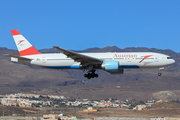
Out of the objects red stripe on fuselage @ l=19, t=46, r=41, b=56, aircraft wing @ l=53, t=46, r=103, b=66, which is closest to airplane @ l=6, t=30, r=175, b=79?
aircraft wing @ l=53, t=46, r=103, b=66

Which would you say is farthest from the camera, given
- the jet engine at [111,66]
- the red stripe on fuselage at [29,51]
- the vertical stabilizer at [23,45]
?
the vertical stabilizer at [23,45]

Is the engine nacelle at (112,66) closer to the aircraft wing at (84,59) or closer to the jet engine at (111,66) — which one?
the jet engine at (111,66)

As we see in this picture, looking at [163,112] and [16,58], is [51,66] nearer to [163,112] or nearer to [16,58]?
[16,58]

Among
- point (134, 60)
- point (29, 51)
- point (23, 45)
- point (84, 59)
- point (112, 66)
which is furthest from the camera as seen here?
point (23, 45)

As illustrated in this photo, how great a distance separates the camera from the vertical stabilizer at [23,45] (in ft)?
199

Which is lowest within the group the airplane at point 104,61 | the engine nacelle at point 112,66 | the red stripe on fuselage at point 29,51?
the engine nacelle at point 112,66

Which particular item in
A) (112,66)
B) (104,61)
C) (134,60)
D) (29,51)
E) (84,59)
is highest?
(29,51)

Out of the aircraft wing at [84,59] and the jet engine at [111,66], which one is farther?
the jet engine at [111,66]

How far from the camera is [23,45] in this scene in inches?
2410

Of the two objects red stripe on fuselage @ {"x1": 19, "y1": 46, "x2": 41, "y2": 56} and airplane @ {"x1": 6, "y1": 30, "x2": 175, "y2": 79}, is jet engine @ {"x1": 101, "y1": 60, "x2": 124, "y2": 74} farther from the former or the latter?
red stripe on fuselage @ {"x1": 19, "y1": 46, "x2": 41, "y2": 56}

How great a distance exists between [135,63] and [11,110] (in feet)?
340

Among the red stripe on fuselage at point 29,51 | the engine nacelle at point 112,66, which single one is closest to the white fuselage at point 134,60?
the engine nacelle at point 112,66

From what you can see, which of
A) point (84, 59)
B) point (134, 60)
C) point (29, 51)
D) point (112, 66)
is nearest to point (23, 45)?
point (29, 51)

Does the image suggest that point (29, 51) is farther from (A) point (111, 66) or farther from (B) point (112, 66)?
(B) point (112, 66)
